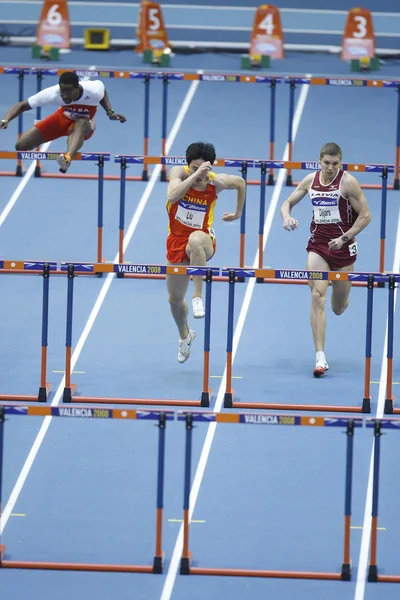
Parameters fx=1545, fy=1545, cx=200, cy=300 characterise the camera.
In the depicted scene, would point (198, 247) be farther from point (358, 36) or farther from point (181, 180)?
point (358, 36)

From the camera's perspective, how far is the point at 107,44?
851 inches

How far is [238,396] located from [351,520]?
6.79 feet

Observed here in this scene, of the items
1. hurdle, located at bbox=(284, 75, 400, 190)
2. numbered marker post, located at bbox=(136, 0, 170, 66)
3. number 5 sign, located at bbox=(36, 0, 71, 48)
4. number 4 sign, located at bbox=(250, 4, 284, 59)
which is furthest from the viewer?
number 5 sign, located at bbox=(36, 0, 71, 48)

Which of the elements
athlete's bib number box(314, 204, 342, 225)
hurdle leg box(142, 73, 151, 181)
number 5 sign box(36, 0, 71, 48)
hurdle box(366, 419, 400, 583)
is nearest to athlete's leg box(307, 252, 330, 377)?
athlete's bib number box(314, 204, 342, 225)

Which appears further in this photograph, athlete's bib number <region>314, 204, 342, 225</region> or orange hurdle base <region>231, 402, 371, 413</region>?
athlete's bib number <region>314, 204, 342, 225</region>

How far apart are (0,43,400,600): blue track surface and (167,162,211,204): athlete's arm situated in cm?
147

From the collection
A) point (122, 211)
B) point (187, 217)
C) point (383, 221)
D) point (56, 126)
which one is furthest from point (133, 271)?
point (383, 221)

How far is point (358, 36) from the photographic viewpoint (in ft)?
69.2

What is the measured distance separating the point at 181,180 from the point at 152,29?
30.7 ft

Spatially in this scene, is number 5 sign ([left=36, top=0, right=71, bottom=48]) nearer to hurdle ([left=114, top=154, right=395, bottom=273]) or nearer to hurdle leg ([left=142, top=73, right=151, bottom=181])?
hurdle leg ([left=142, top=73, right=151, bottom=181])

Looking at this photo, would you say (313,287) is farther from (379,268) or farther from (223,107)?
(223,107)

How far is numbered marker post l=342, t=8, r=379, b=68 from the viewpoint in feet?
68.9

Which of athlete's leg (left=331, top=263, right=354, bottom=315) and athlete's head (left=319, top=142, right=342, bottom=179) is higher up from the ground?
athlete's head (left=319, top=142, right=342, bottom=179)

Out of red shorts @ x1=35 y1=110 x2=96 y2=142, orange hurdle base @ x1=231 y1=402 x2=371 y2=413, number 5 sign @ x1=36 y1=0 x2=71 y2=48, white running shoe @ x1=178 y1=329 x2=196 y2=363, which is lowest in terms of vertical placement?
orange hurdle base @ x1=231 y1=402 x2=371 y2=413
